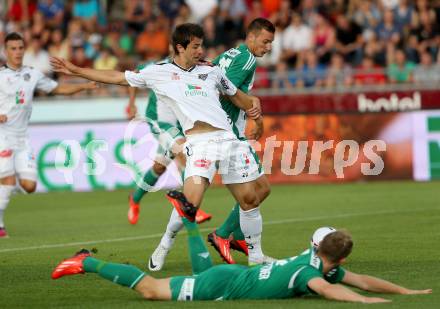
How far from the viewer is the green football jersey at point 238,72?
11.5 metres

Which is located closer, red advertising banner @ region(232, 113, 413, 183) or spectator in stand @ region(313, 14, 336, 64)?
red advertising banner @ region(232, 113, 413, 183)

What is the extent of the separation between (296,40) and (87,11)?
6.54 metres

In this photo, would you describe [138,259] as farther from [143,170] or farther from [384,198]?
[143,170]

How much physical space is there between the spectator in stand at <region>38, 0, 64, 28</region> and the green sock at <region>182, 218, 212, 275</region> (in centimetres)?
1991

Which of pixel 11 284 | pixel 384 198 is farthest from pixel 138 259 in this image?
pixel 384 198

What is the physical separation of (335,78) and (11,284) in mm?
14107

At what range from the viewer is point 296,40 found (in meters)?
25.0

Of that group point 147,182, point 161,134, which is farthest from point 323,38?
point 147,182

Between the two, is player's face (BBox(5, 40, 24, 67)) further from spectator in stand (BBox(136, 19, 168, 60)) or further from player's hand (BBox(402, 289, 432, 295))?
spectator in stand (BBox(136, 19, 168, 60))

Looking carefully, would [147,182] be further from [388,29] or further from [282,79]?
[388,29]

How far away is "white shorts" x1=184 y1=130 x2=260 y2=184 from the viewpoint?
411 inches

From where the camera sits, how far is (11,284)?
1038cm

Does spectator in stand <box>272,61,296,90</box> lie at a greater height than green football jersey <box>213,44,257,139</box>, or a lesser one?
greater

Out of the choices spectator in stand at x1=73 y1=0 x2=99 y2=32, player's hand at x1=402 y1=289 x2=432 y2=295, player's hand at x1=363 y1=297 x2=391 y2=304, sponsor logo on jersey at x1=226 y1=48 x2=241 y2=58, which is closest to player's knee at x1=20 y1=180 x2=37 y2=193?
sponsor logo on jersey at x1=226 y1=48 x2=241 y2=58
